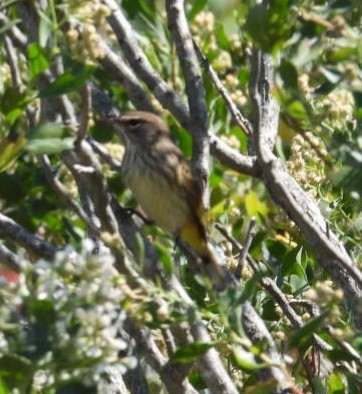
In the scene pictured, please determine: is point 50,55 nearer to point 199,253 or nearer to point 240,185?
point 240,185

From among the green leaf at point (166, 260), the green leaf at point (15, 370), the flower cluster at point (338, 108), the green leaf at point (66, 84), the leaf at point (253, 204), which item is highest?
the green leaf at point (66, 84)

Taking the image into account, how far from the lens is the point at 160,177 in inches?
202

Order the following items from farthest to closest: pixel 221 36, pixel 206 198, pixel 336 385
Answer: pixel 221 36, pixel 206 198, pixel 336 385

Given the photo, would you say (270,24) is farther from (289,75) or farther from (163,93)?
(163,93)

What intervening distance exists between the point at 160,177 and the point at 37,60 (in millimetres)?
2418

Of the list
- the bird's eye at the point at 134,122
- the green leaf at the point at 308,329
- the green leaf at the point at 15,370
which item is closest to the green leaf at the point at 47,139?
the green leaf at the point at 15,370

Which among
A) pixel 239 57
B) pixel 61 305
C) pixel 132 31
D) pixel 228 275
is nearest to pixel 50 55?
pixel 61 305

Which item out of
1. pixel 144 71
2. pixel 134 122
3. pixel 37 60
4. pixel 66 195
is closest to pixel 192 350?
pixel 66 195

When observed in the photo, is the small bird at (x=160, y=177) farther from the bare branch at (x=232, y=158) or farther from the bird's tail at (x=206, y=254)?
the bare branch at (x=232, y=158)

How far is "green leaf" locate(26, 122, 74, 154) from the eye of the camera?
8.93 feet

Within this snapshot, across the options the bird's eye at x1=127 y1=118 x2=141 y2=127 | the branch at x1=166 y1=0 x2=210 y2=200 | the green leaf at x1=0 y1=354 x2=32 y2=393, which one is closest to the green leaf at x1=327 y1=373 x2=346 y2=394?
the branch at x1=166 y1=0 x2=210 y2=200

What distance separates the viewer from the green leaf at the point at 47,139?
2.72 m

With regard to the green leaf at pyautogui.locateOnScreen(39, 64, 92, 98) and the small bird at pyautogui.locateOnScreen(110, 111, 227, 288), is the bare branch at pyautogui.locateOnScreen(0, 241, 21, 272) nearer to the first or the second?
the green leaf at pyautogui.locateOnScreen(39, 64, 92, 98)

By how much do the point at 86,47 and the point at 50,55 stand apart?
0.15 m
